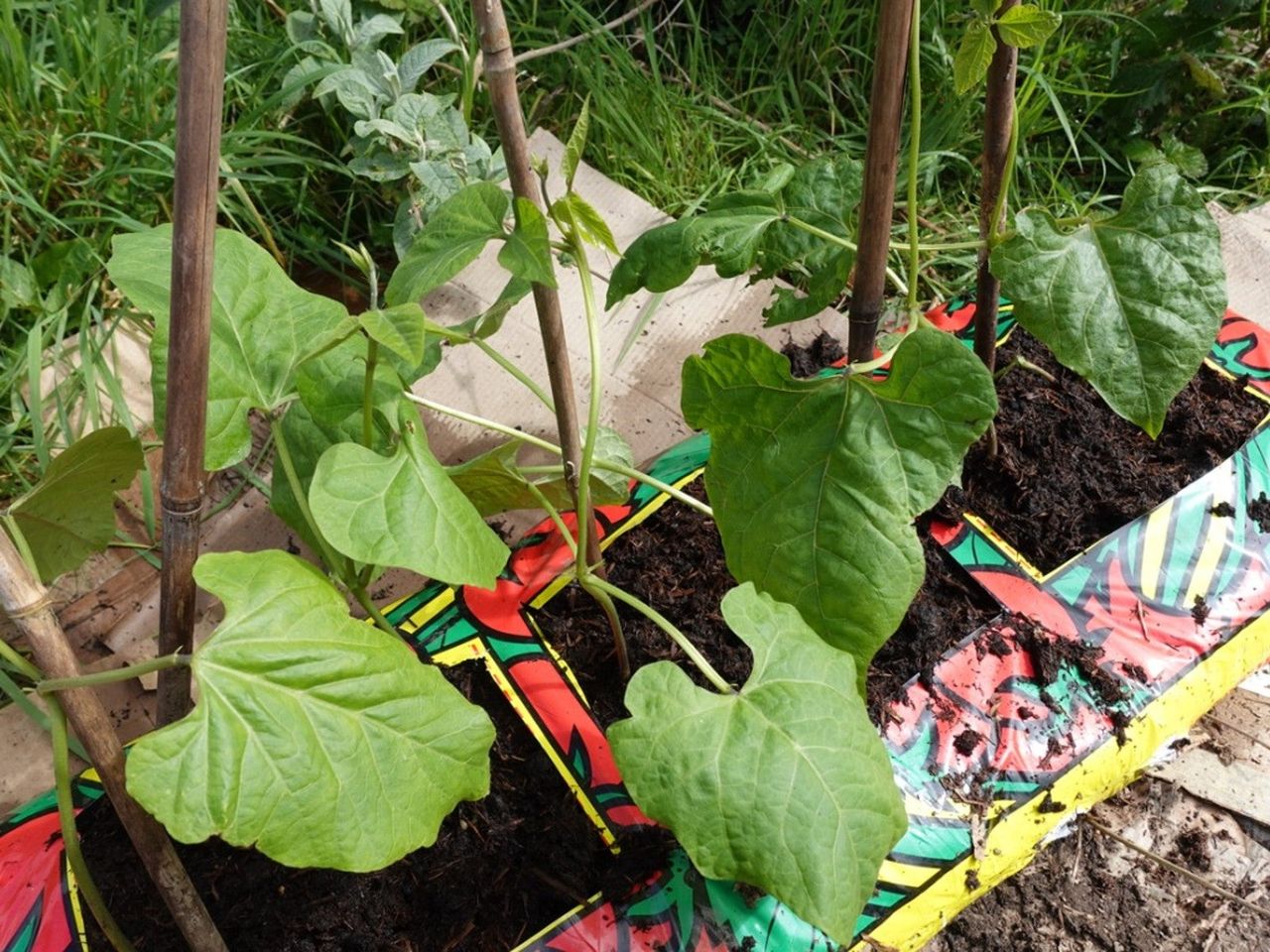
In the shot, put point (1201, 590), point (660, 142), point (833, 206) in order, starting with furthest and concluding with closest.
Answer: point (660, 142) → point (1201, 590) → point (833, 206)

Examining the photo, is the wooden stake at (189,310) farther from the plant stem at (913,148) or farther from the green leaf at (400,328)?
the plant stem at (913,148)

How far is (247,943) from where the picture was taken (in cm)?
119

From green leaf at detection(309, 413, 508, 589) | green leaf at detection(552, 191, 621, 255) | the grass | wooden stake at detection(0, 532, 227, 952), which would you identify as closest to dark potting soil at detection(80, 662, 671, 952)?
wooden stake at detection(0, 532, 227, 952)

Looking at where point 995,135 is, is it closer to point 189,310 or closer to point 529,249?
point 529,249

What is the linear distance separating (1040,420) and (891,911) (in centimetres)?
74

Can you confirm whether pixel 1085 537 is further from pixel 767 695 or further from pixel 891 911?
pixel 767 695

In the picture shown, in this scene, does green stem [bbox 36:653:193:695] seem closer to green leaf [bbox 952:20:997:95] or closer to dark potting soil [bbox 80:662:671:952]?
dark potting soil [bbox 80:662:671:952]

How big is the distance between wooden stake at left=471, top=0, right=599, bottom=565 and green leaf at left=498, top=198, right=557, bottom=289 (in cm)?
3

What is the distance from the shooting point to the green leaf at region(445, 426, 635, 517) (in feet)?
4.30

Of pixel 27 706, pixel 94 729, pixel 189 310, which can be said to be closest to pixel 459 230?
pixel 189 310

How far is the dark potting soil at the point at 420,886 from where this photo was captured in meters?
1.20

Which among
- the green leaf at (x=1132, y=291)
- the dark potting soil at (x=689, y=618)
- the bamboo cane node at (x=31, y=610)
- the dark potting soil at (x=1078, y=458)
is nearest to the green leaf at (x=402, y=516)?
the bamboo cane node at (x=31, y=610)

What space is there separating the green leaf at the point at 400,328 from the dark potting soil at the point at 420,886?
63 cm

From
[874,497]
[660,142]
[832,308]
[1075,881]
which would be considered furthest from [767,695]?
[660,142]
